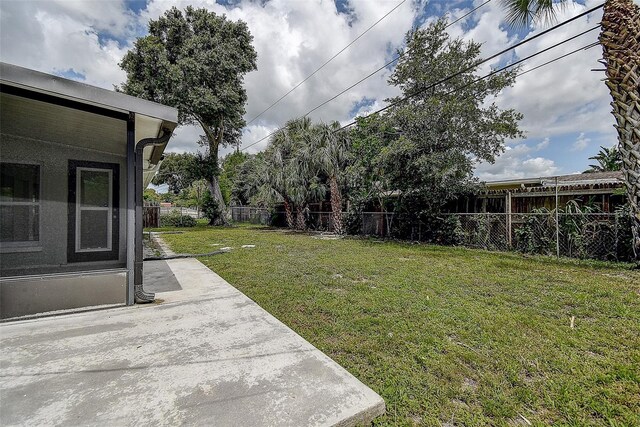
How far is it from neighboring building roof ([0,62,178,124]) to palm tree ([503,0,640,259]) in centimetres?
816

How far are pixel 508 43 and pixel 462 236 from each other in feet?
18.6

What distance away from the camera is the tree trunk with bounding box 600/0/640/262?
5449 mm

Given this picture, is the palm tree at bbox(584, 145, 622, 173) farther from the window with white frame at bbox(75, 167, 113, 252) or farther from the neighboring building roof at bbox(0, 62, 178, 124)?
the window with white frame at bbox(75, 167, 113, 252)

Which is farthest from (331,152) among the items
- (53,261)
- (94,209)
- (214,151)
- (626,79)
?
(214,151)

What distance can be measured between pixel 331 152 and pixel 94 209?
31.8 feet

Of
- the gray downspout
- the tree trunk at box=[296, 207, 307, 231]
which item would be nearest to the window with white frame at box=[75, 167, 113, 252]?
the gray downspout

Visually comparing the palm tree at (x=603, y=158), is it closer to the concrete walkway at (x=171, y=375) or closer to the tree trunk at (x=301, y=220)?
the tree trunk at (x=301, y=220)

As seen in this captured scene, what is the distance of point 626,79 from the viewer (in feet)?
18.0

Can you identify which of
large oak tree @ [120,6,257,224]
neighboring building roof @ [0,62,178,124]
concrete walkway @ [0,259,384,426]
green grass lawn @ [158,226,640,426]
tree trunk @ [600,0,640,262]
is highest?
large oak tree @ [120,6,257,224]

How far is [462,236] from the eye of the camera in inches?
377

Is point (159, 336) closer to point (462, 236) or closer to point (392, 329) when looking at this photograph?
point (392, 329)

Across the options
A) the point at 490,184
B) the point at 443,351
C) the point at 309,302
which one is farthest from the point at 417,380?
the point at 490,184

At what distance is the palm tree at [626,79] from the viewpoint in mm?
5449

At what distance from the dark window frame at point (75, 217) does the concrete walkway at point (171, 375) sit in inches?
51.3
